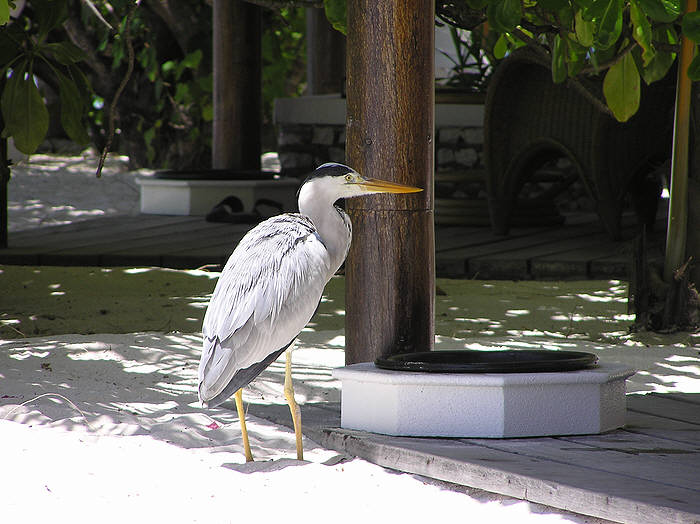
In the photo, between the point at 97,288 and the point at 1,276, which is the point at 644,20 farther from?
the point at 1,276

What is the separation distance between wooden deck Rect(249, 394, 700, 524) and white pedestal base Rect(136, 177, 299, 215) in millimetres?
4876

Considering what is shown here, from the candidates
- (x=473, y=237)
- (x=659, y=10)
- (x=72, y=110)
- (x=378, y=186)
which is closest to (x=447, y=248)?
(x=473, y=237)

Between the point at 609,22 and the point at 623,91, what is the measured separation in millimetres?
824

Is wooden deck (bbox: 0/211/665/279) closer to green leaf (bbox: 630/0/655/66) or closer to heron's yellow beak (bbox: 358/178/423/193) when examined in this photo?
green leaf (bbox: 630/0/655/66)

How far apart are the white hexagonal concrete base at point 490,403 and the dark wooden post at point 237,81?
5.29 meters

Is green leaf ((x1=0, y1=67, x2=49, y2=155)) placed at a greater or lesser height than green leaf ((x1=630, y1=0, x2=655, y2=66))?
lesser

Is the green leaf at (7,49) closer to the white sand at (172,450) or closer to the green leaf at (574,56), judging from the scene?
the white sand at (172,450)

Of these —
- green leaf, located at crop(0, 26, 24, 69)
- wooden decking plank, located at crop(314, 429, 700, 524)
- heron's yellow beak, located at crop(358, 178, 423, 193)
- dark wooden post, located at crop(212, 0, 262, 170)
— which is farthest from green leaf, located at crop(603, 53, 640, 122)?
dark wooden post, located at crop(212, 0, 262, 170)

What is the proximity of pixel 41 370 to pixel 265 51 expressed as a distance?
7.60 m

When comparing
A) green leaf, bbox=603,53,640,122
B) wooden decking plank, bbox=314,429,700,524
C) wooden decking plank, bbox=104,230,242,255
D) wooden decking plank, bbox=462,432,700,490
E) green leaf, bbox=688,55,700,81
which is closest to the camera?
wooden decking plank, bbox=314,429,700,524

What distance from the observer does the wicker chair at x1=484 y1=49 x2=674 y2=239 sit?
5555mm

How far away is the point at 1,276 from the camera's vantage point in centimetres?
546

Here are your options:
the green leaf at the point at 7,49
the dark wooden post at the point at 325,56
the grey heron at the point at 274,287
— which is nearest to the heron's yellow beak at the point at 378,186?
the grey heron at the point at 274,287

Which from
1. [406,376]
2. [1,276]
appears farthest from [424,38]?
[1,276]
